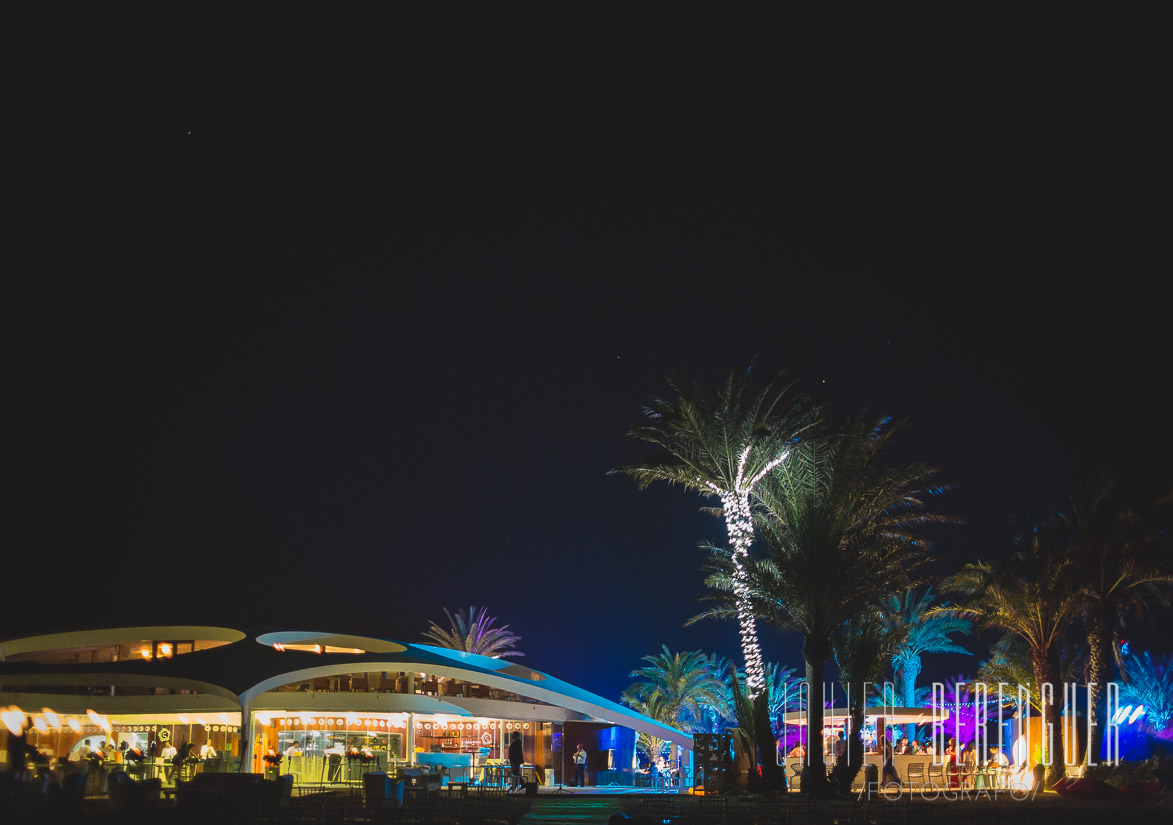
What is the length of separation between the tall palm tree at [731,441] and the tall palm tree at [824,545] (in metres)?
0.86

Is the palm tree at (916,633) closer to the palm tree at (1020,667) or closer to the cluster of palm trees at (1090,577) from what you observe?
the palm tree at (1020,667)

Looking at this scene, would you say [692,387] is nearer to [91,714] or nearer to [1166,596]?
[1166,596]

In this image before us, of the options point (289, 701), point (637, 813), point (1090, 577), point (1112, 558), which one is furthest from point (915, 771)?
point (289, 701)

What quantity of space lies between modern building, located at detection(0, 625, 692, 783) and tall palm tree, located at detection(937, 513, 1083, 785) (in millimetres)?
11199

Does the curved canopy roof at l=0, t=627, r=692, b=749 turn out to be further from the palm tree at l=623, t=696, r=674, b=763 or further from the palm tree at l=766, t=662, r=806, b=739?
the palm tree at l=766, t=662, r=806, b=739

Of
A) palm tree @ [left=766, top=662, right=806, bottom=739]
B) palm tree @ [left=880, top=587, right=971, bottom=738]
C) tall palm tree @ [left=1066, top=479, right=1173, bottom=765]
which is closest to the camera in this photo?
tall palm tree @ [left=1066, top=479, right=1173, bottom=765]

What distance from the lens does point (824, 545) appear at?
2936 cm

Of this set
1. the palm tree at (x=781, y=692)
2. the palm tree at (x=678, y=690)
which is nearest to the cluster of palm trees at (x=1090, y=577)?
the palm tree at (x=781, y=692)

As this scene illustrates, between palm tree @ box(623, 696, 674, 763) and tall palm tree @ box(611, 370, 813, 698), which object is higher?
tall palm tree @ box(611, 370, 813, 698)

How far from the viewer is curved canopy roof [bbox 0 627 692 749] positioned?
35.1 meters

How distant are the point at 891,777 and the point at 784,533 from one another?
21.8 feet

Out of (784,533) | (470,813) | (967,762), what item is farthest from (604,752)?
(470,813)

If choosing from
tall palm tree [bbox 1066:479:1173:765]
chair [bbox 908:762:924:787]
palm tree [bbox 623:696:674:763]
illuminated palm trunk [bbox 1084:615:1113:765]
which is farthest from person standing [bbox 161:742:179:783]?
tall palm tree [bbox 1066:479:1173:765]

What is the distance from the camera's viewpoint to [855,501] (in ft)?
102
